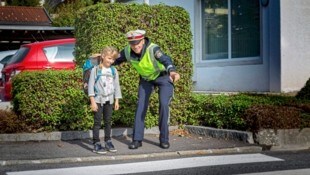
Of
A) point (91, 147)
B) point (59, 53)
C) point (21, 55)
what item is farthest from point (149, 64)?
point (21, 55)

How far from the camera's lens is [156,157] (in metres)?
8.05

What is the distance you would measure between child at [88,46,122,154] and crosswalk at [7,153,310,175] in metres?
0.91

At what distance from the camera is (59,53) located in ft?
41.7

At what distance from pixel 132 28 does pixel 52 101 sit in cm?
197

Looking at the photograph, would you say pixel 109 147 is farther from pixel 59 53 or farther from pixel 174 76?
pixel 59 53

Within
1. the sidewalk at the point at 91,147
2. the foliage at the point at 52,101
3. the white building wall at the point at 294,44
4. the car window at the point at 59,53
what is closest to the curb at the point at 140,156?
the sidewalk at the point at 91,147

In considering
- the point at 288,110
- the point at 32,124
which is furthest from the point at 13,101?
the point at 288,110

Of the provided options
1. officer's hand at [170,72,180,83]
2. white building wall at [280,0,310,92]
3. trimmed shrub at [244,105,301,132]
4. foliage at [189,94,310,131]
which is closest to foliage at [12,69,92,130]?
foliage at [189,94,310,131]

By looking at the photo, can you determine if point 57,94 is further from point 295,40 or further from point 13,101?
point 295,40

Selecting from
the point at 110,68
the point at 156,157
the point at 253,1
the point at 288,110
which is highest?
the point at 253,1

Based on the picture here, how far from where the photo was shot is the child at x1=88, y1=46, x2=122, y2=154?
8.18 meters

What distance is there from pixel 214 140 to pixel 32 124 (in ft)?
10.2

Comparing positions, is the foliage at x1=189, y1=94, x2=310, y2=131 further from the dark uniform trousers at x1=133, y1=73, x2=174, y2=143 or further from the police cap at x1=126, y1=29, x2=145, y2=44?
the police cap at x1=126, y1=29, x2=145, y2=44

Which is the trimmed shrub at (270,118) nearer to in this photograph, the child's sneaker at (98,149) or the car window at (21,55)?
the child's sneaker at (98,149)
